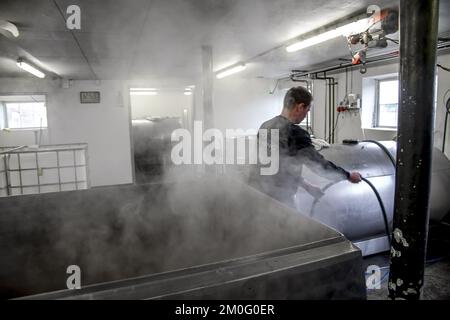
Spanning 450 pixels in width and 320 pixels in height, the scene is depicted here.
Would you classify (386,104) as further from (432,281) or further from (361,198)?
(432,281)

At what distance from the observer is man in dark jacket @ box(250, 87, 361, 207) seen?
2.08 metres

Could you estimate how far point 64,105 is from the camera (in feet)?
20.1

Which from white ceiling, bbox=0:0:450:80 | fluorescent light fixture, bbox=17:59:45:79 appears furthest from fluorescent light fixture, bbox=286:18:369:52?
fluorescent light fixture, bbox=17:59:45:79

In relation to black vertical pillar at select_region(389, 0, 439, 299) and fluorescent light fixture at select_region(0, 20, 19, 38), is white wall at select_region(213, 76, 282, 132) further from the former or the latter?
black vertical pillar at select_region(389, 0, 439, 299)

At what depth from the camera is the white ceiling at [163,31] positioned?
8.04 feet

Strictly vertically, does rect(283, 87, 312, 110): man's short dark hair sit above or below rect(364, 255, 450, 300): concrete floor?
above

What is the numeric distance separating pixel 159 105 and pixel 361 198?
9186 mm

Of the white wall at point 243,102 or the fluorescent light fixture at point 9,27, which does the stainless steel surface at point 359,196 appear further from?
the white wall at point 243,102

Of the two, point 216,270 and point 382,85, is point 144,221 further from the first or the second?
point 382,85

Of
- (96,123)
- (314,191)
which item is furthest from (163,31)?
(96,123)

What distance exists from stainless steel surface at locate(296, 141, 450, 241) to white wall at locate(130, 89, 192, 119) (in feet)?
26.9

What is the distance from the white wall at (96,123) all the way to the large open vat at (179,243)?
5.23 meters
